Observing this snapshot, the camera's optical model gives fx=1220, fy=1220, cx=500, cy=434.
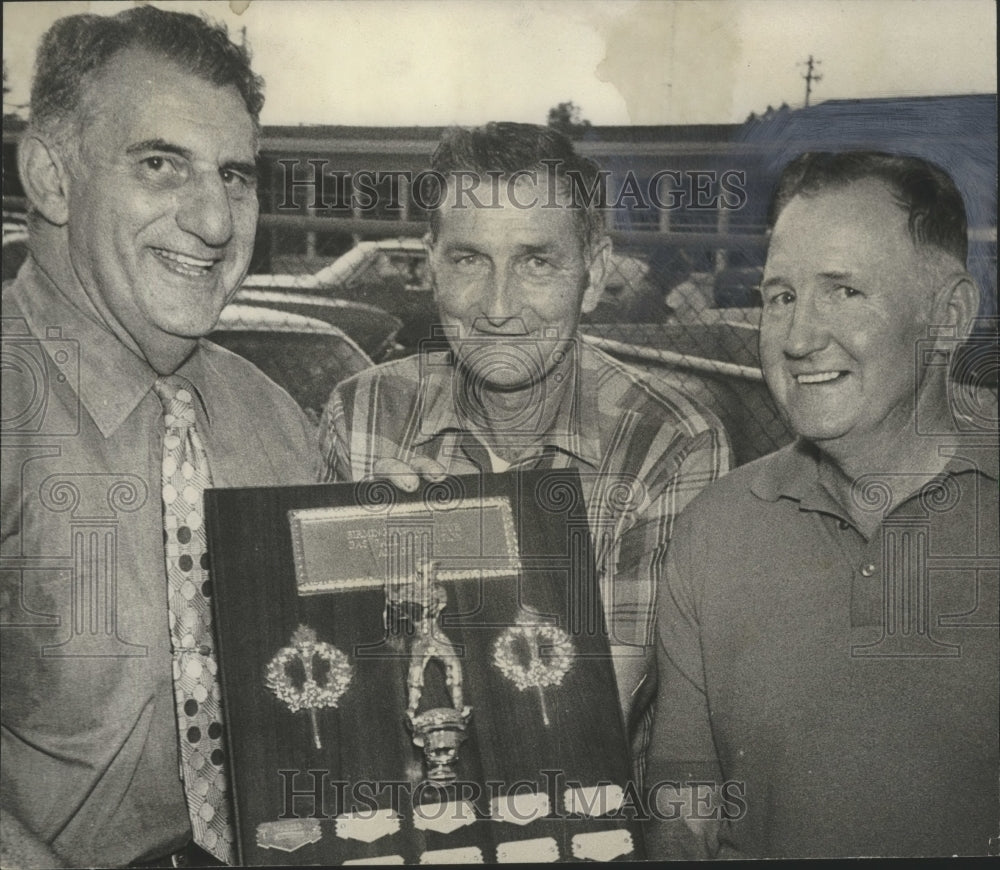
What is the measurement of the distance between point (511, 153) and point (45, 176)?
1.24m

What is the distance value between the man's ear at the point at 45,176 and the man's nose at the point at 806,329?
196cm

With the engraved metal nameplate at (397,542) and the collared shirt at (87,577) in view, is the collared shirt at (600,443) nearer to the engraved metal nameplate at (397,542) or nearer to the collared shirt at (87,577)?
the engraved metal nameplate at (397,542)

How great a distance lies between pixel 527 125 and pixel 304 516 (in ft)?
3.96

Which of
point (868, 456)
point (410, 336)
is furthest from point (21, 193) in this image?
point (868, 456)

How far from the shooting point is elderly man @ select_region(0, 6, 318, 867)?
3168mm

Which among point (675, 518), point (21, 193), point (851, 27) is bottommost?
point (675, 518)

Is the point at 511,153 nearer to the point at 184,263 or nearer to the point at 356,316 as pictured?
the point at 356,316

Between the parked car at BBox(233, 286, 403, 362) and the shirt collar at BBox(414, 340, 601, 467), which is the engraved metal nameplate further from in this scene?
the parked car at BBox(233, 286, 403, 362)

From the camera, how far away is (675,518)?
3.32 m

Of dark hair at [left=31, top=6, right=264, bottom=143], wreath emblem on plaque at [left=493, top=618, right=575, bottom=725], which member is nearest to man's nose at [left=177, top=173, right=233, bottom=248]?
dark hair at [left=31, top=6, right=264, bottom=143]

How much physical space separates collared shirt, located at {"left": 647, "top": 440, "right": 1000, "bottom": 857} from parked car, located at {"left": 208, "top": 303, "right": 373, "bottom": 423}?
3.39 feet

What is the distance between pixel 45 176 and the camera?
323cm

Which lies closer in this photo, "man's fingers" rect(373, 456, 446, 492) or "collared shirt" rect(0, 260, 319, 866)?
"collared shirt" rect(0, 260, 319, 866)

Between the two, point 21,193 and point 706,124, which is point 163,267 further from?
point 706,124
